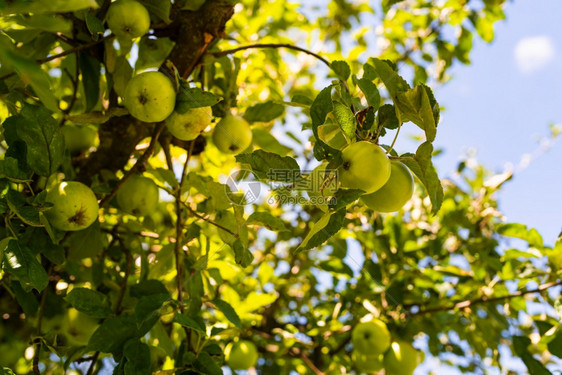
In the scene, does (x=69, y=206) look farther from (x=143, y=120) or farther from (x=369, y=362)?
(x=369, y=362)

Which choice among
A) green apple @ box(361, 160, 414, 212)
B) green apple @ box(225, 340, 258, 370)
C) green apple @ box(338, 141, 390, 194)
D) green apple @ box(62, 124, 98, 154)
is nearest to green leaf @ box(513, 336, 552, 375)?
green apple @ box(225, 340, 258, 370)

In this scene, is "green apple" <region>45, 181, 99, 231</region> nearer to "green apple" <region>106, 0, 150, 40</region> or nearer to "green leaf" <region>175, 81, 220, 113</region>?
"green leaf" <region>175, 81, 220, 113</region>

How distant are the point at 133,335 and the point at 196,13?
1063mm

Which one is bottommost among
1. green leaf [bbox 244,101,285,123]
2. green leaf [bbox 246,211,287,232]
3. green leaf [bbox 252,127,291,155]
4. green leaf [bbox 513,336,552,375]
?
green leaf [bbox 513,336,552,375]

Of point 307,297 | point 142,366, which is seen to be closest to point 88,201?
point 142,366

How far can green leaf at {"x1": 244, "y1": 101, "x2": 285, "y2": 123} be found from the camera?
5.68 ft

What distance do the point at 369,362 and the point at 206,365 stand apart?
1.24 metres

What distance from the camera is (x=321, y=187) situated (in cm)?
112

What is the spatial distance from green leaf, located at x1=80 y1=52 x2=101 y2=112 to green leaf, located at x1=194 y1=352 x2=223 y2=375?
94 cm

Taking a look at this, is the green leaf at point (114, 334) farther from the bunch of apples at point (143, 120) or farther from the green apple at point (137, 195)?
the green apple at point (137, 195)

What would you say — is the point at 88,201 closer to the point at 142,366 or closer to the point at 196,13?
the point at 142,366

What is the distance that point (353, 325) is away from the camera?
7.81ft

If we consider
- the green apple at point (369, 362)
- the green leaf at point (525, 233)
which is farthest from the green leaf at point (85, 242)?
the green leaf at point (525, 233)

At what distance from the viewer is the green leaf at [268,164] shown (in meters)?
1.12
